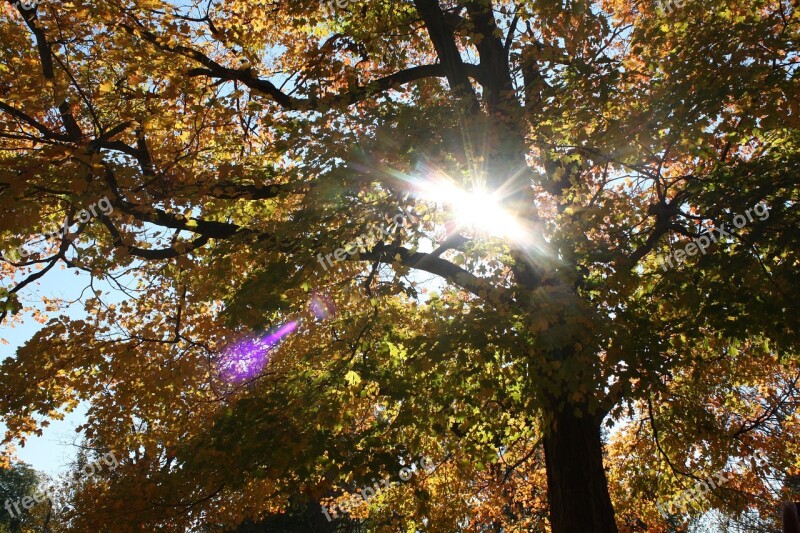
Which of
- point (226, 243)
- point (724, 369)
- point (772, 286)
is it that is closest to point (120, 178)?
point (226, 243)

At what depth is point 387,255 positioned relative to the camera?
26.7 ft

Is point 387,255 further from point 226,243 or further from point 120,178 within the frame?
point 120,178

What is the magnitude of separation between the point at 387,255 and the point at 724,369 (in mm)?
6499

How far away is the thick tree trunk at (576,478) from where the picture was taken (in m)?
6.41

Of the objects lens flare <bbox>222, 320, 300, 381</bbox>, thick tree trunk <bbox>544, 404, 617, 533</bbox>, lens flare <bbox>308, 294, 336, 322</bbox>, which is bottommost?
thick tree trunk <bbox>544, 404, 617, 533</bbox>

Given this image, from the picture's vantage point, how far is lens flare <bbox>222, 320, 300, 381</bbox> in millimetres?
9555
